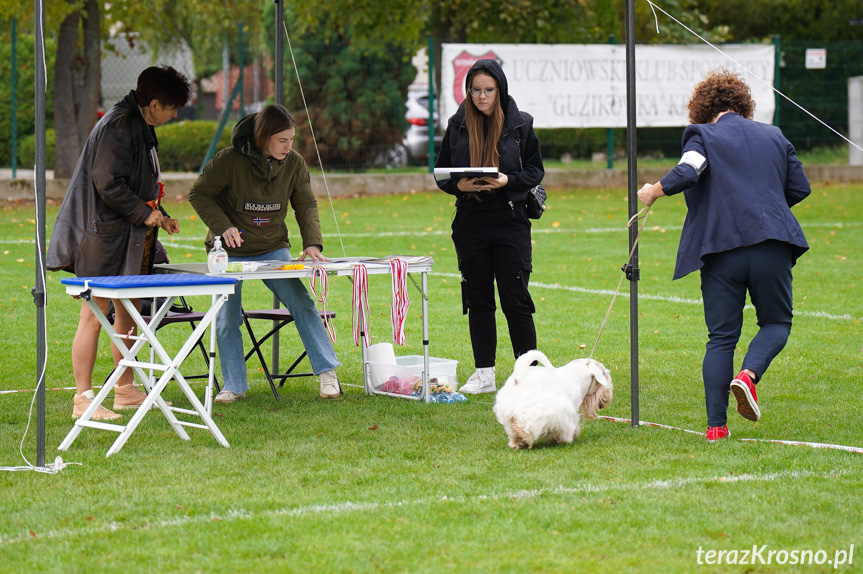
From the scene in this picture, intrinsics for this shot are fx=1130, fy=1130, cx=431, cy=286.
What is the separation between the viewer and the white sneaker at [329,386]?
6.64 m

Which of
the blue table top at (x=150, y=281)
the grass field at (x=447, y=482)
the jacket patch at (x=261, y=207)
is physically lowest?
the grass field at (x=447, y=482)

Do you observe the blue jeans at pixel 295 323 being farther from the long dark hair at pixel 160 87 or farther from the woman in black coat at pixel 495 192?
the long dark hair at pixel 160 87

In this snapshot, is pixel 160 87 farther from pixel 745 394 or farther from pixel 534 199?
pixel 745 394

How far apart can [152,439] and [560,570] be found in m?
2.62

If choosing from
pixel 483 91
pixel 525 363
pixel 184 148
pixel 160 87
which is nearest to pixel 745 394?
pixel 525 363

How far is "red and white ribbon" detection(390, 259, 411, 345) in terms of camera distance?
6.27 meters

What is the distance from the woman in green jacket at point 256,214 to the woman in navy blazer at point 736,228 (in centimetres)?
229

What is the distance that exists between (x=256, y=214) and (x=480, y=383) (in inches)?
65.0

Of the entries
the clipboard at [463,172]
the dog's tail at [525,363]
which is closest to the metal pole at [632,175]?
the dog's tail at [525,363]

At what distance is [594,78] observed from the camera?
19812mm

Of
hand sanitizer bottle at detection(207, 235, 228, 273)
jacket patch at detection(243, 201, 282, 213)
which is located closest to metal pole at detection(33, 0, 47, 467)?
hand sanitizer bottle at detection(207, 235, 228, 273)

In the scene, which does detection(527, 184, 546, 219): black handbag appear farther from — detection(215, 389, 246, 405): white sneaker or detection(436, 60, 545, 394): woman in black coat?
detection(215, 389, 246, 405): white sneaker

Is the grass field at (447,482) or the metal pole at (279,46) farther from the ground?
the metal pole at (279,46)

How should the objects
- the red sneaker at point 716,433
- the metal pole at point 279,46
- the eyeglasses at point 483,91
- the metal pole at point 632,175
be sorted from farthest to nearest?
the metal pole at point 279,46
the eyeglasses at point 483,91
the metal pole at point 632,175
the red sneaker at point 716,433
